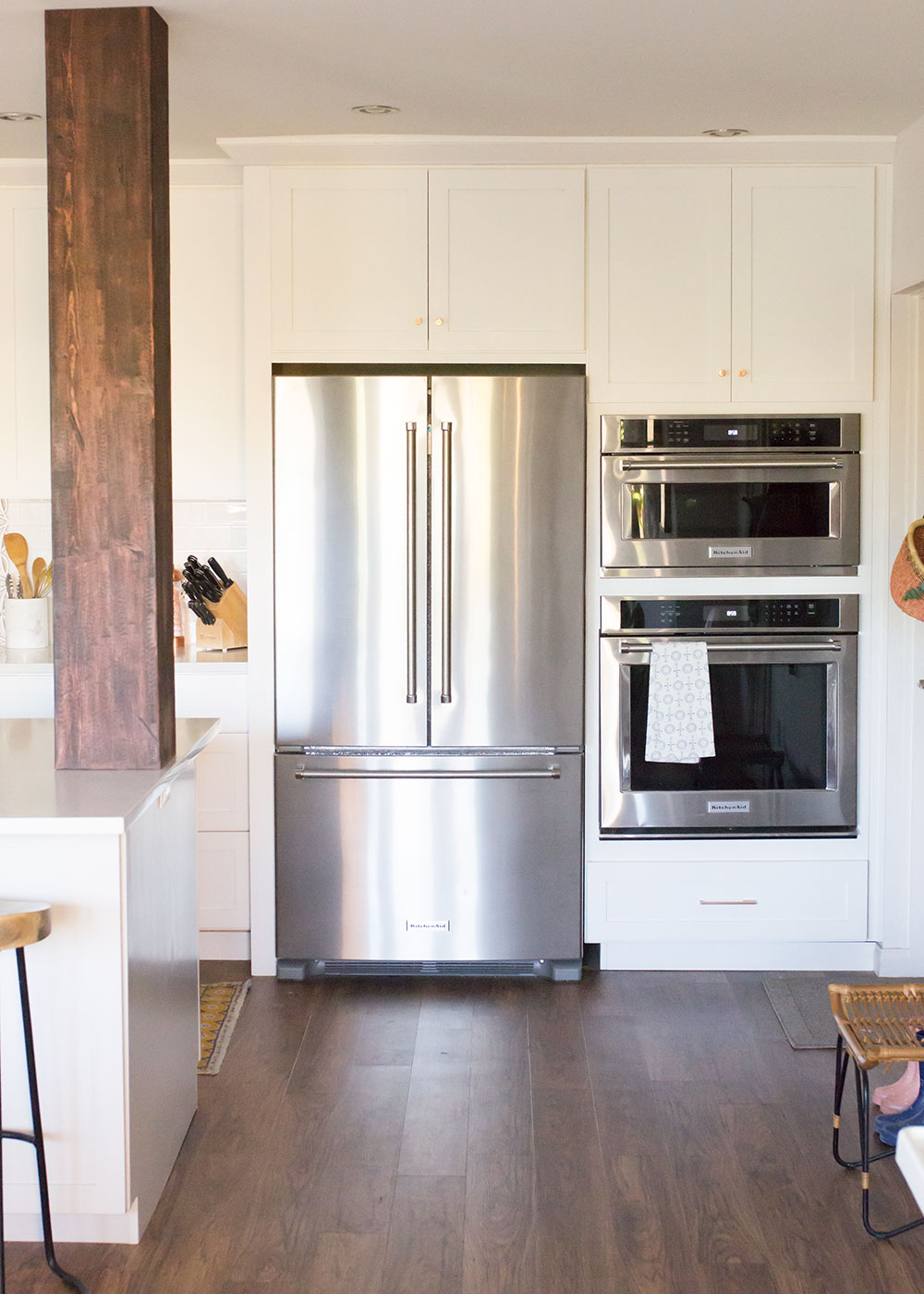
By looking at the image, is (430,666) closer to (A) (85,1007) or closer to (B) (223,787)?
(B) (223,787)

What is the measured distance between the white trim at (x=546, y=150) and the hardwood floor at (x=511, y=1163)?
247 centimetres

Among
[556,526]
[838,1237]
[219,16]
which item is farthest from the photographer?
[556,526]

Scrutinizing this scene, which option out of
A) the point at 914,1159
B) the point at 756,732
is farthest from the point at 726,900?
the point at 914,1159

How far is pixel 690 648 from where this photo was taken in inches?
146

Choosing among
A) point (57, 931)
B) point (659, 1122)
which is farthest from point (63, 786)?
point (659, 1122)

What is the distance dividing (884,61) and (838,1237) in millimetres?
2654

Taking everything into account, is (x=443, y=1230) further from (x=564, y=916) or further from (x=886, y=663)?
(x=886, y=663)

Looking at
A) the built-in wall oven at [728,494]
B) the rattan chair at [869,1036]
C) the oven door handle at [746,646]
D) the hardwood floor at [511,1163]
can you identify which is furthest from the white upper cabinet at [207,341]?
the rattan chair at [869,1036]

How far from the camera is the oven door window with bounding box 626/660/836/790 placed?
3.76 metres

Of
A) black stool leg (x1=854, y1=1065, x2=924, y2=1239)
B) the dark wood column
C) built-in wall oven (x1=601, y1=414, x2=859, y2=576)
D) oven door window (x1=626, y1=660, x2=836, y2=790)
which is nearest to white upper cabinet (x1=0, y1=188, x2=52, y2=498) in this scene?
the dark wood column

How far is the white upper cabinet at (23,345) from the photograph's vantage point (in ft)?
13.1

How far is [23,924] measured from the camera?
2.02 meters

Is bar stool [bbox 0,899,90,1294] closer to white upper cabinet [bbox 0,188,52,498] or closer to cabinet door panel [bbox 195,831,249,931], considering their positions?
cabinet door panel [bbox 195,831,249,931]

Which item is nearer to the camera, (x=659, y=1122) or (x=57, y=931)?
(x=57, y=931)
